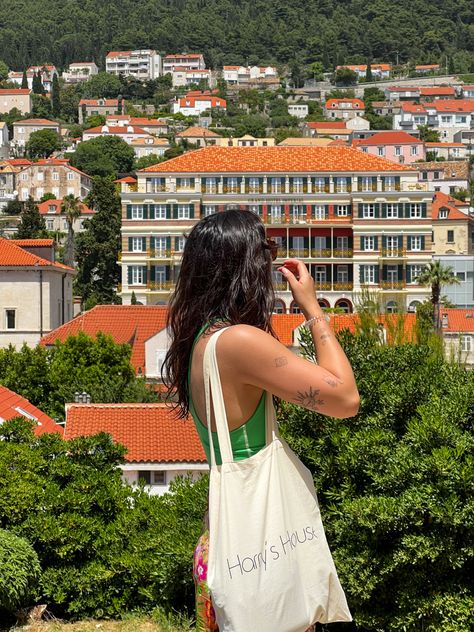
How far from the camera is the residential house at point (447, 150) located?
16150 centimetres

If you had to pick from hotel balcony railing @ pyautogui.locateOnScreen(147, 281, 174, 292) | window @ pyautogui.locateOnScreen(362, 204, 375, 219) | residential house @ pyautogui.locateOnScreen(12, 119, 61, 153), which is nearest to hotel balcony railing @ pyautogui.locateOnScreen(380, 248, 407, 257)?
window @ pyautogui.locateOnScreen(362, 204, 375, 219)

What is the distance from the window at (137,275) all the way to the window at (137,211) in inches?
127

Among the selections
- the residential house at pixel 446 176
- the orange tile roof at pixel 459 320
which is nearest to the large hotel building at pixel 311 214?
the orange tile roof at pixel 459 320

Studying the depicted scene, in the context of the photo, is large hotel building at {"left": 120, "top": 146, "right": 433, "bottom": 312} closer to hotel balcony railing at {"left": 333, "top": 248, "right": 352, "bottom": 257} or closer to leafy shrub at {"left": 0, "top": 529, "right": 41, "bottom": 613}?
hotel balcony railing at {"left": 333, "top": 248, "right": 352, "bottom": 257}

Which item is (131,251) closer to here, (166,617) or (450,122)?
(166,617)

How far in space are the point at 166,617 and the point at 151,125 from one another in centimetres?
18694

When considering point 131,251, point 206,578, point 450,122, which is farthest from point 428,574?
point 450,122

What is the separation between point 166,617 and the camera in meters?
7.63

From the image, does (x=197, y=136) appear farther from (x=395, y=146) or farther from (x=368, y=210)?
(x=368, y=210)

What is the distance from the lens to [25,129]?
195 meters

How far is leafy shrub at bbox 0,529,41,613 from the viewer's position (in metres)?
7.81

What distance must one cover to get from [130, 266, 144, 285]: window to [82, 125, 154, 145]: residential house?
109 meters

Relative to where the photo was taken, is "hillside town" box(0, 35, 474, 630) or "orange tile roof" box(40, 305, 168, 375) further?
"orange tile roof" box(40, 305, 168, 375)

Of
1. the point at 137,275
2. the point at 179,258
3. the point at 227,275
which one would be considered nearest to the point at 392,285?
the point at 137,275
